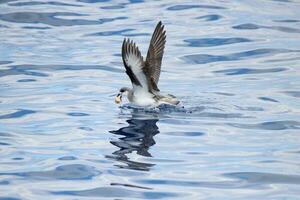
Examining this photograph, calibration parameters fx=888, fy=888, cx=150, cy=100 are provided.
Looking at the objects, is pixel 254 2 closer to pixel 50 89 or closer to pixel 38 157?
pixel 50 89

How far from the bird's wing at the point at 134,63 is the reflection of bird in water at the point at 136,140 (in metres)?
→ 0.80

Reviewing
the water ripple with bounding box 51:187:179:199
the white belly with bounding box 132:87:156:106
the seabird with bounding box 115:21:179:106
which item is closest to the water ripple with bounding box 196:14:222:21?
the seabird with bounding box 115:21:179:106

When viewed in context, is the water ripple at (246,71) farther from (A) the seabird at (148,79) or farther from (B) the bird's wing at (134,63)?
(B) the bird's wing at (134,63)

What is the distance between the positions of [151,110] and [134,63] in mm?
902

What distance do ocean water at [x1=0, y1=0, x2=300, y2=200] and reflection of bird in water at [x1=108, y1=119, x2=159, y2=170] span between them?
0.02m

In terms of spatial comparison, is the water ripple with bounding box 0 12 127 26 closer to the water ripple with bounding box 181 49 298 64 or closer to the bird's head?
A: the water ripple with bounding box 181 49 298 64

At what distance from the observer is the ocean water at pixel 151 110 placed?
9.84 m

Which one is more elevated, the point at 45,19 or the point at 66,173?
the point at 45,19

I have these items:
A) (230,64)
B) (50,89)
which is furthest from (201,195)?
(230,64)

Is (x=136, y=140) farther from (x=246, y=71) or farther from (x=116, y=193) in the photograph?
(x=246, y=71)

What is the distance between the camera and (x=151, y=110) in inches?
533

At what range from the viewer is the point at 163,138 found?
38.0ft

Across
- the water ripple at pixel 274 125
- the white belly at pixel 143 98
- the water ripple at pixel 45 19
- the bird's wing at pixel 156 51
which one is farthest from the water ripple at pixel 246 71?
the water ripple at pixel 45 19

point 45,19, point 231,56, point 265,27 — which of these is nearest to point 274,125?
point 231,56
